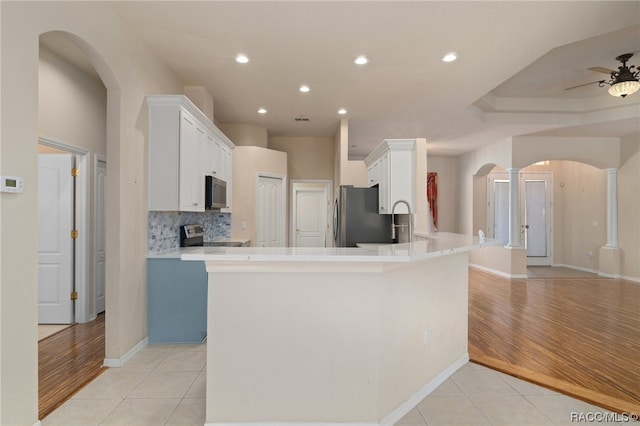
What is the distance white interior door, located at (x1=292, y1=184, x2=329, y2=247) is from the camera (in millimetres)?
7812

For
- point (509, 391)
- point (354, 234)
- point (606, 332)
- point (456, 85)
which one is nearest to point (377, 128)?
point (456, 85)

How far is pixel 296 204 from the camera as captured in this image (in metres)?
7.89

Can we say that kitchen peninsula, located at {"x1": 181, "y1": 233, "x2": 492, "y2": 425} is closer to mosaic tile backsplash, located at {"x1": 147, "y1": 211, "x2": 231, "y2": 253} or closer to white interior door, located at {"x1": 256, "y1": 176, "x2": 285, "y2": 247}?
mosaic tile backsplash, located at {"x1": 147, "y1": 211, "x2": 231, "y2": 253}

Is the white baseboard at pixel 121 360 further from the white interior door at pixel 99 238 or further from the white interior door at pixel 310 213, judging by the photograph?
the white interior door at pixel 310 213

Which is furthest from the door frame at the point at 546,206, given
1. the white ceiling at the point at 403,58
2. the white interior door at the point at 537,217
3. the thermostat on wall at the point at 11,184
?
the thermostat on wall at the point at 11,184

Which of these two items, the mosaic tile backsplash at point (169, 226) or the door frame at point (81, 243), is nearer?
the mosaic tile backsplash at point (169, 226)

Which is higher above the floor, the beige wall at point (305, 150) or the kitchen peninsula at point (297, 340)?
the beige wall at point (305, 150)

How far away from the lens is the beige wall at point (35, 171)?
1800mm

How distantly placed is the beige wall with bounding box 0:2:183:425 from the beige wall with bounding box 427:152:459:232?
7.31m

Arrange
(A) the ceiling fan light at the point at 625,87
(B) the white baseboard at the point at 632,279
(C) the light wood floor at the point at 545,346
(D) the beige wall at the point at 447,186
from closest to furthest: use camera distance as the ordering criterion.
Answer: (C) the light wood floor at the point at 545,346 → (A) the ceiling fan light at the point at 625,87 → (B) the white baseboard at the point at 632,279 → (D) the beige wall at the point at 447,186

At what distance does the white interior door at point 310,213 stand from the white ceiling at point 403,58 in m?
2.00

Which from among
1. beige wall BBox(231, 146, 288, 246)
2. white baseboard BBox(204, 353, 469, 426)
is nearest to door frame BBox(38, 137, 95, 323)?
beige wall BBox(231, 146, 288, 246)

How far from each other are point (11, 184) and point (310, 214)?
6.28 m

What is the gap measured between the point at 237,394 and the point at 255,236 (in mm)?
3943
